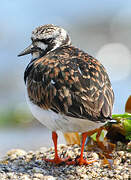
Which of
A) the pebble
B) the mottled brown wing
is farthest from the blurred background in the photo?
the mottled brown wing

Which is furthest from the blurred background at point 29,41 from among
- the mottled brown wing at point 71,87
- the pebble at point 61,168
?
the mottled brown wing at point 71,87

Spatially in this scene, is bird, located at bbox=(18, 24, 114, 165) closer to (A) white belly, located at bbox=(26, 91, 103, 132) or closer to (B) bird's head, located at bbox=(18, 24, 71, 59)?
(A) white belly, located at bbox=(26, 91, 103, 132)

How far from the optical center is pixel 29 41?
38.9 feet

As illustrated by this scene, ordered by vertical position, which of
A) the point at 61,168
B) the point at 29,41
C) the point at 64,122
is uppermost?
the point at 29,41

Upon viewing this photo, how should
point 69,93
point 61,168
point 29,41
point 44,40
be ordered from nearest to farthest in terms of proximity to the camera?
point 69,93 → point 61,168 → point 44,40 → point 29,41

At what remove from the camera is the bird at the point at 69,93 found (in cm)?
320

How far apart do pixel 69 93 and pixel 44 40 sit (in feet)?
2.99

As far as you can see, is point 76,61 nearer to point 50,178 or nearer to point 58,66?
point 58,66

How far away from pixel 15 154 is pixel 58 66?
1.25 meters

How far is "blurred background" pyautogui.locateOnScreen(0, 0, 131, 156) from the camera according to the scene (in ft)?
23.6

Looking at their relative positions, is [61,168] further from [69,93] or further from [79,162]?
[69,93]

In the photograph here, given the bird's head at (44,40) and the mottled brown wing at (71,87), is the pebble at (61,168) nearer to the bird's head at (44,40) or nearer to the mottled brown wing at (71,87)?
the mottled brown wing at (71,87)

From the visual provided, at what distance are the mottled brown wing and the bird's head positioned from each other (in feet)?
0.96

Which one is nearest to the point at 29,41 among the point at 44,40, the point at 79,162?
the point at 44,40
